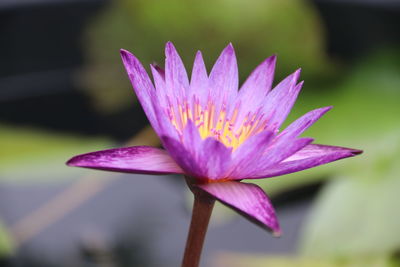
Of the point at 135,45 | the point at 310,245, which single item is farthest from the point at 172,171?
the point at 135,45

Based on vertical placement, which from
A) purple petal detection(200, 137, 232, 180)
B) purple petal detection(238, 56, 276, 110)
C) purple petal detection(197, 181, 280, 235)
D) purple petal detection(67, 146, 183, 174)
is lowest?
purple petal detection(197, 181, 280, 235)

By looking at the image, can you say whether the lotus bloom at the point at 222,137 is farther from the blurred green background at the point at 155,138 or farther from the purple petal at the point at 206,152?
the blurred green background at the point at 155,138

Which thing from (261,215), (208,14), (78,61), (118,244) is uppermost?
(208,14)

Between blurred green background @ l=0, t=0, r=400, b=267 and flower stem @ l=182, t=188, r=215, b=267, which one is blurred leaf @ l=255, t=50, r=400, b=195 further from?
flower stem @ l=182, t=188, r=215, b=267

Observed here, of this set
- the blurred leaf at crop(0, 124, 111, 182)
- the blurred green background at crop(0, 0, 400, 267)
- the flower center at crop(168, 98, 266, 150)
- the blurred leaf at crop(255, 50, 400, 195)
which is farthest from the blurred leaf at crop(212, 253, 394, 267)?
the flower center at crop(168, 98, 266, 150)

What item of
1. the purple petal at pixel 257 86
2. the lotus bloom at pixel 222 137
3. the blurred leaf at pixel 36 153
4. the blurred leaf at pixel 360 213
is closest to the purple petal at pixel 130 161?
the lotus bloom at pixel 222 137

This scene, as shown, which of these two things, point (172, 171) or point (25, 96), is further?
point (25, 96)

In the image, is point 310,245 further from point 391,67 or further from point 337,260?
point 391,67

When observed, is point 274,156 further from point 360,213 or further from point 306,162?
point 360,213
